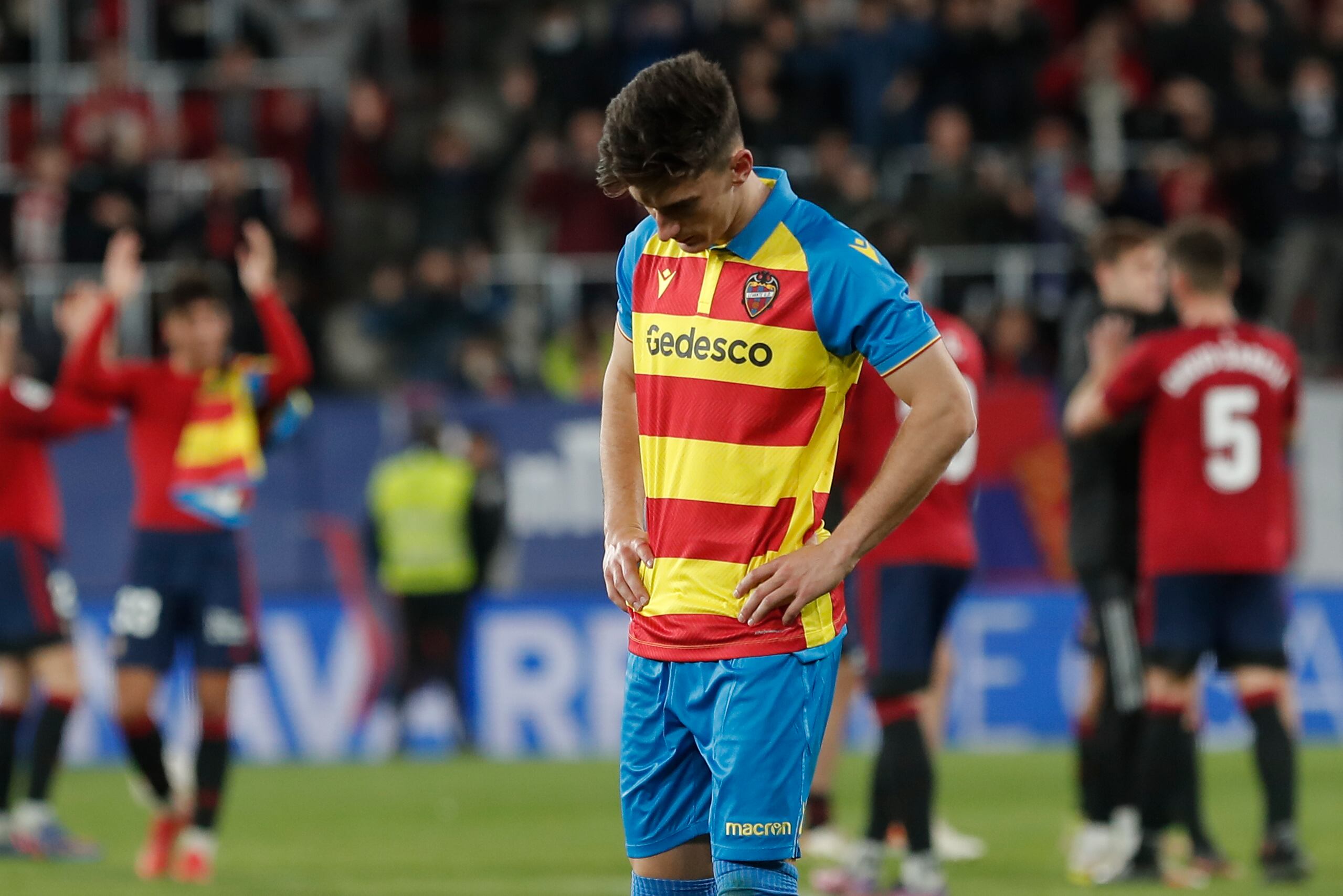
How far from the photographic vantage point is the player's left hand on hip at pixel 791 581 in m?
3.96

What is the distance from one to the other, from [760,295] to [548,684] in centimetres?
981

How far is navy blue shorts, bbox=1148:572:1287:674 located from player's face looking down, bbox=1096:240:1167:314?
1.23 metres

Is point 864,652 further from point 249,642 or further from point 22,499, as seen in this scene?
point 22,499

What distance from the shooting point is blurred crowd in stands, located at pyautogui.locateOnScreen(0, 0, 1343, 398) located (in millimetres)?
15734

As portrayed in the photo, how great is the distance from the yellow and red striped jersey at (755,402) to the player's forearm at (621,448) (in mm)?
262

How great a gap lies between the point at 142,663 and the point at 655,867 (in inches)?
177

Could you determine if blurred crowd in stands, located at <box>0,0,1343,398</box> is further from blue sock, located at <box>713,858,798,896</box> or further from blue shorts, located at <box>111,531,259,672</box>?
blue sock, located at <box>713,858,798,896</box>

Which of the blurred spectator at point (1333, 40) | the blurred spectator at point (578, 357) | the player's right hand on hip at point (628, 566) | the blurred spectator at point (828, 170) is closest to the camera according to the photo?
the player's right hand on hip at point (628, 566)

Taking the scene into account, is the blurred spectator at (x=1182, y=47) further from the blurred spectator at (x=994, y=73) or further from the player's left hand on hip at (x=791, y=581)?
the player's left hand on hip at (x=791, y=581)

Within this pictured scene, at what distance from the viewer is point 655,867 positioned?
4188 millimetres

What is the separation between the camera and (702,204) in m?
3.95

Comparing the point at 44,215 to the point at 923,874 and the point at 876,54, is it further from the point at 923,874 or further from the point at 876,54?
the point at 923,874

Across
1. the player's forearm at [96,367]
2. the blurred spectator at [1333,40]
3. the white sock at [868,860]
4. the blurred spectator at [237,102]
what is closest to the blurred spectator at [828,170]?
the blurred spectator at [1333,40]

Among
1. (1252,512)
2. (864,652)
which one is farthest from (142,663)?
(1252,512)
